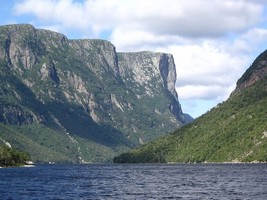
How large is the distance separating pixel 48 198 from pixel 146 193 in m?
25.1

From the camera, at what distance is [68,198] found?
122625 mm

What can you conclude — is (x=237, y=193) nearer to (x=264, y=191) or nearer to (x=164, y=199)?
(x=264, y=191)

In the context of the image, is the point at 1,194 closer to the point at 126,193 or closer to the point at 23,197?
the point at 23,197

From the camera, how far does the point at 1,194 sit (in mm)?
131750

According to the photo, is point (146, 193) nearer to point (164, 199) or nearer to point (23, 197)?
point (164, 199)

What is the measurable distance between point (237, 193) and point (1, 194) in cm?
5654

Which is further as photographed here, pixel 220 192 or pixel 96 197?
pixel 220 192

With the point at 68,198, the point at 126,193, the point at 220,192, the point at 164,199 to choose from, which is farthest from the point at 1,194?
the point at 220,192

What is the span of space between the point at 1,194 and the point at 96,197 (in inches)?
960

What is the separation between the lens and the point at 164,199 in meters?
119

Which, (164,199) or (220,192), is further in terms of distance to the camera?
(220,192)

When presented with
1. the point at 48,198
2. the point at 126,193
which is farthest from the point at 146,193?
the point at 48,198

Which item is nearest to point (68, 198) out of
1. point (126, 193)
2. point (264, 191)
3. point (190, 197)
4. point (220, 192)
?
point (126, 193)

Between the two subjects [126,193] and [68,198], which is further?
[126,193]
